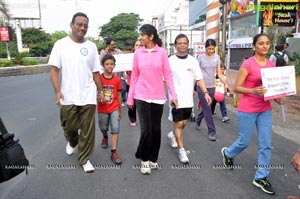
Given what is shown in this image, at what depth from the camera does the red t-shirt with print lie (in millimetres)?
4219

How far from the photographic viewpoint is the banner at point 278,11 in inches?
438

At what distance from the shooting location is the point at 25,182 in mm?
3496

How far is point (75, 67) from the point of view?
354cm

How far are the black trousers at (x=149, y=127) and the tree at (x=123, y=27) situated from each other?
6883 cm

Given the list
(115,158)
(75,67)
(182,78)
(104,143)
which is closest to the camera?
(75,67)

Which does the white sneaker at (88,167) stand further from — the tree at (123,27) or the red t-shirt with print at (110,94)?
the tree at (123,27)

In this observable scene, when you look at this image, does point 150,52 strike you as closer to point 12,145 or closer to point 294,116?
point 12,145

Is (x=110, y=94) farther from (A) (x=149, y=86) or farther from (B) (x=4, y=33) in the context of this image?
(B) (x=4, y=33)

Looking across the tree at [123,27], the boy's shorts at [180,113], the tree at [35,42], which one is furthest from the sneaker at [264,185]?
the tree at [123,27]

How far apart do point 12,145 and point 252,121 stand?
2472 millimetres

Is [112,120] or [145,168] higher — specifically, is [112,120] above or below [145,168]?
above

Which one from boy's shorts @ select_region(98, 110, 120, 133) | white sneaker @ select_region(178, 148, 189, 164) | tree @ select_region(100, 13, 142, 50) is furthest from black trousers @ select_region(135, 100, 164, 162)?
tree @ select_region(100, 13, 142, 50)

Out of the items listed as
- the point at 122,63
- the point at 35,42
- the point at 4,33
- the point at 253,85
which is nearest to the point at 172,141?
the point at 253,85

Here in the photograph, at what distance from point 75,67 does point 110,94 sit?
32.3 inches
